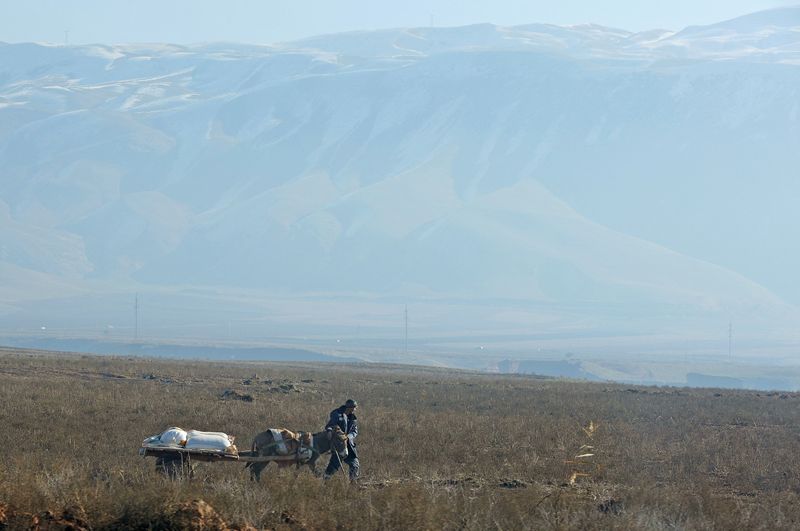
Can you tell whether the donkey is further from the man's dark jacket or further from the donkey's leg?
the man's dark jacket

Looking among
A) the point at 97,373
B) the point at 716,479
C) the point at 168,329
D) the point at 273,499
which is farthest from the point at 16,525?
the point at 168,329

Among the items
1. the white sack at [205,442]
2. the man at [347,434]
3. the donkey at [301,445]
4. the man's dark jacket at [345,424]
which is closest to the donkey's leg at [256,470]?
the donkey at [301,445]

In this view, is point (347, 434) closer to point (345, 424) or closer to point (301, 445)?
point (345, 424)

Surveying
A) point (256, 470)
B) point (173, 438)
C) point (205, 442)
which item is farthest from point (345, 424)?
point (173, 438)

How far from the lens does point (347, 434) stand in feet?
51.9

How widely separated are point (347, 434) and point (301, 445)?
755 mm

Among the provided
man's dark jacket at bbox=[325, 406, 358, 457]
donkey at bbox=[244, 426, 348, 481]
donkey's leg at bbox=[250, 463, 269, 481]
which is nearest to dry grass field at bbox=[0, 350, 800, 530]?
donkey's leg at bbox=[250, 463, 269, 481]

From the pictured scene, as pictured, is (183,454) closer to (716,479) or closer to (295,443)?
(295,443)

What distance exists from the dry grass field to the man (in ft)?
0.97

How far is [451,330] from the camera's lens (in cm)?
17700

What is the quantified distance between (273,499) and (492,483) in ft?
14.1

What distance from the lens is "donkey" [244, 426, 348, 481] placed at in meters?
15.1

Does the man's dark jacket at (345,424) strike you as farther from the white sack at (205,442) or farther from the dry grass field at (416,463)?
the white sack at (205,442)

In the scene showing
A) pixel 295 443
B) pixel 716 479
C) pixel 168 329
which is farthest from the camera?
pixel 168 329
